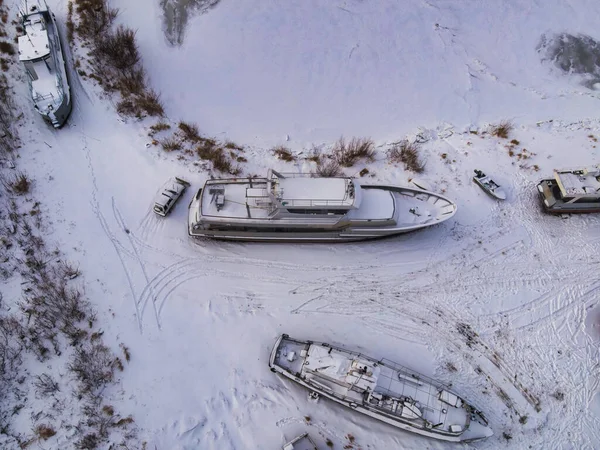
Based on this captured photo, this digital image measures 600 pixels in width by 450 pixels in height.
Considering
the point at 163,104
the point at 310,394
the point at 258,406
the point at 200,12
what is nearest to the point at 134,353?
the point at 258,406

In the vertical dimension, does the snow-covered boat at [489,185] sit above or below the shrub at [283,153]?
below

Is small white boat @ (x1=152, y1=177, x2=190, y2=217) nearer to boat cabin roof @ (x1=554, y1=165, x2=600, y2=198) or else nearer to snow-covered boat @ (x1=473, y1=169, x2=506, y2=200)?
snow-covered boat @ (x1=473, y1=169, x2=506, y2=200)

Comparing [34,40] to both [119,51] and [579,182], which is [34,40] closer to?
[119,51]

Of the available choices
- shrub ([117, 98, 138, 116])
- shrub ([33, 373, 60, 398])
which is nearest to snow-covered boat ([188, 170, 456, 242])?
shrub ([117, 98, 138, 116])

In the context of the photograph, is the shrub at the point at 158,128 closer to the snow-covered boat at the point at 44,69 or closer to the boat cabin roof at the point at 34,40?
the snow-covered boat at the point at 44,69

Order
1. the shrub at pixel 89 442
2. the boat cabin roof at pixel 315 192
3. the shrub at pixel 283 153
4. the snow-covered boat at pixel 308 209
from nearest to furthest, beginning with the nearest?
1. the shrub at pixel 89 442
2. the boat cabin roof at pixel 315 192
3. the snow-covered boat at pixel 308 209
4. the shrub at pixel 283 153

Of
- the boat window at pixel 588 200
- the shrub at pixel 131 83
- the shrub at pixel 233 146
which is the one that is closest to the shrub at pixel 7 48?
the shrub at pixel 131 83
